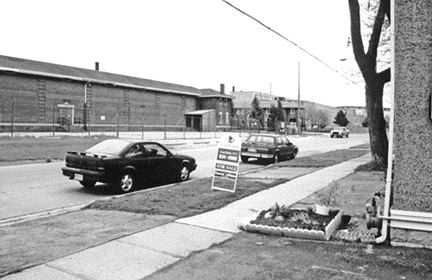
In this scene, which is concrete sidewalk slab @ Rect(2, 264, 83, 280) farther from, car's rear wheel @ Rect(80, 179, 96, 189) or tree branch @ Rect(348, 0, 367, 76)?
tree branch @ Rect(348, 0, 367, 76)

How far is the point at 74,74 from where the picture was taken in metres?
47.3

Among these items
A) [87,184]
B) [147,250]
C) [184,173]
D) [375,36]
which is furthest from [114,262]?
[375,36]

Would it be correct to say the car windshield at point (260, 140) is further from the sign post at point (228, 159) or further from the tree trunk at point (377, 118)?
the sign post at point (228, 159)

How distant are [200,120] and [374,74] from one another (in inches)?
1986

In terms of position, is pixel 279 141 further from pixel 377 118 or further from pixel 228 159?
pixel 228 159

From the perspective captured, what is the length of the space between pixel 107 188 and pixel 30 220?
Answer: 4310 millimetres

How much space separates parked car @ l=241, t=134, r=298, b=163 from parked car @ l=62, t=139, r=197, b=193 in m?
8.12

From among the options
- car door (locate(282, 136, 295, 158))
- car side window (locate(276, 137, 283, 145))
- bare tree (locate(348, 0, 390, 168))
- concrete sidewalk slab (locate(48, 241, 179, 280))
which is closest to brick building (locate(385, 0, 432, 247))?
concrete sidewalk slab (locate(48, 241, 179, 280))

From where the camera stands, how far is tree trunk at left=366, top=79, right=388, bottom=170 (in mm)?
14078

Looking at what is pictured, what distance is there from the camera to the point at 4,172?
13789mm

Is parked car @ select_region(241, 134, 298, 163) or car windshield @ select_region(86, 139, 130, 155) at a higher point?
car windshield @ select_region(86, 139, 130, 155)

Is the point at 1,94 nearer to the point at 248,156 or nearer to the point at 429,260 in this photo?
the point at 248,156

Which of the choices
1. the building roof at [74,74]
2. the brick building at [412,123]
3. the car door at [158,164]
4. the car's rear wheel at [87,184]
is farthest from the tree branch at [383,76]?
the building roof at [74,74]

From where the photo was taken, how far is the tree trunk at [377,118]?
554 inches
